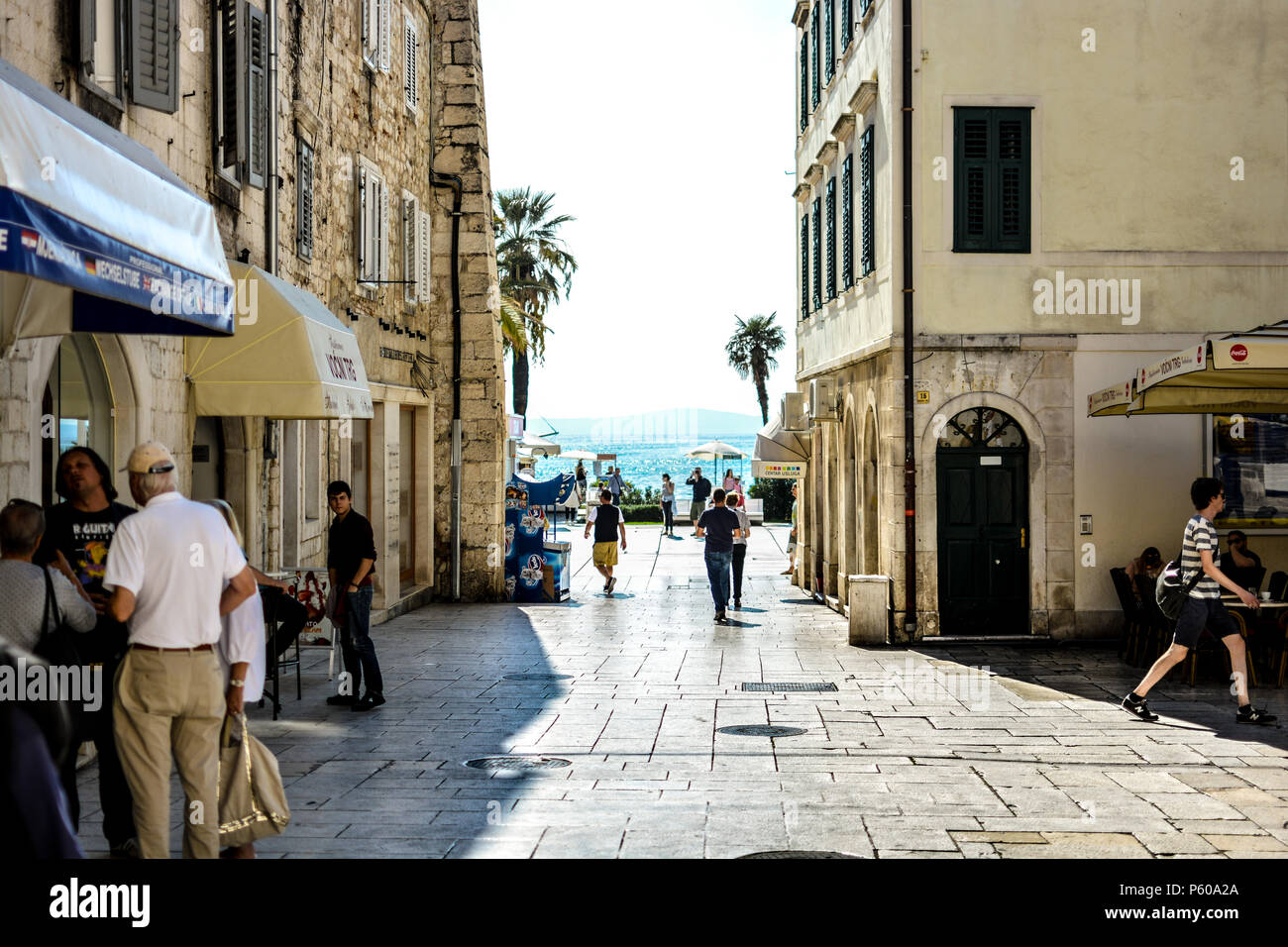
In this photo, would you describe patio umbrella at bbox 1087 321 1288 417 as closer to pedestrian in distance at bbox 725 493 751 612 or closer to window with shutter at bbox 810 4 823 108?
pedestrian in distance at bbox 725 493 751 612

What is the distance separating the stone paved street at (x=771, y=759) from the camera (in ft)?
24.6

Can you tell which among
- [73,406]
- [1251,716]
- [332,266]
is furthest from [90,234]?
[332,266]

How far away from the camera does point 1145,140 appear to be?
1741 cm

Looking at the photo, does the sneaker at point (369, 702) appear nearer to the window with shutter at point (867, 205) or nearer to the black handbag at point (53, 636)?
the black handbag at point (53, 636)

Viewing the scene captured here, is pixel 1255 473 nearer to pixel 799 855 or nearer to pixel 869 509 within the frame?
pixel 869 509

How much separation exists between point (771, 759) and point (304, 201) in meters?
9.47

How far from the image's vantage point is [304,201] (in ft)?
53.1

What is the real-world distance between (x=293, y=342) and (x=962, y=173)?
899 cm

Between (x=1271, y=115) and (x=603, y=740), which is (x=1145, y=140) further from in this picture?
(x=603, y=740)

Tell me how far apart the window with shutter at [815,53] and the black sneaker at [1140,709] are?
14677 mm

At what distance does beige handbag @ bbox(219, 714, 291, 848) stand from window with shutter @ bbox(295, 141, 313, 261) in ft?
33.6

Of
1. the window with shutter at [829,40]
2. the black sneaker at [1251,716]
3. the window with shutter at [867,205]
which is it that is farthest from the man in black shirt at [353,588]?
the window with shutter at [829,40]

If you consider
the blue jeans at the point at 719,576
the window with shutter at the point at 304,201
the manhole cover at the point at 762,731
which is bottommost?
the manhole cover at the point at 762,731
